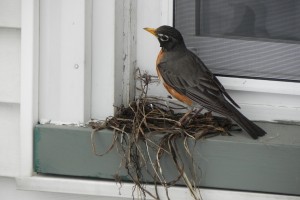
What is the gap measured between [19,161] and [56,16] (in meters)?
0.55

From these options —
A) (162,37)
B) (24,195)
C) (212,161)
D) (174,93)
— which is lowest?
(24,195)

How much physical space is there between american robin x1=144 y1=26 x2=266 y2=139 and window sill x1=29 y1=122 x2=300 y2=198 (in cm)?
11

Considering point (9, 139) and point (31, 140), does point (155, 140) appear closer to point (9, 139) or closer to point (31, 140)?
point (31, 140)

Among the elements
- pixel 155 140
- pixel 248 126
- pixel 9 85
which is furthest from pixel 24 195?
pixel 248 126

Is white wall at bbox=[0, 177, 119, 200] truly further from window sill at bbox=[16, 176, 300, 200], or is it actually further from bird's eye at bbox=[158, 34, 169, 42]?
bird's eye at bbox=[158, 34, 169, 42]

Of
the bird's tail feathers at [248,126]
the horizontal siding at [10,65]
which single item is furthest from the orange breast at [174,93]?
the horizontal siding at [10,65]

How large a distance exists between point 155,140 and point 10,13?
69 centimetres

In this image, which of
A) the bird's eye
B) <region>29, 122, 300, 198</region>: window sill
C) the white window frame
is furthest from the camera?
the bird's eye

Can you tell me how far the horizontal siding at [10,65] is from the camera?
2.68 metres

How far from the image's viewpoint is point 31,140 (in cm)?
266

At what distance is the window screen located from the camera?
269 centimetres

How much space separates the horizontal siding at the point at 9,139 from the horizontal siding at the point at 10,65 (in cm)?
5

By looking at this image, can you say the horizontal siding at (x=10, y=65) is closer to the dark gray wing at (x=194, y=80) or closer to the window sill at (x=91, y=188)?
the window sill at (x=91, y=188)

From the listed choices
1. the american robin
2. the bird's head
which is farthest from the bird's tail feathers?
the bird's head
